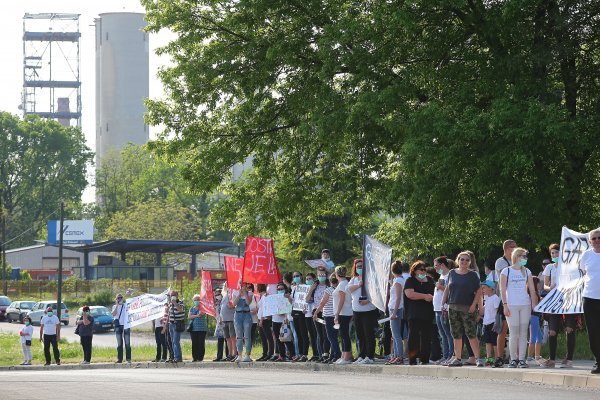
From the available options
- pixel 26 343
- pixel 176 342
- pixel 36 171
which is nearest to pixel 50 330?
pixel 26 343

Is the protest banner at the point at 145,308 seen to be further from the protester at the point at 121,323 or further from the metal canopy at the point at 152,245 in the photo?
the metal canopy at the point at 152,245

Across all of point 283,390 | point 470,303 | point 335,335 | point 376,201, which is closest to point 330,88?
point 376,201

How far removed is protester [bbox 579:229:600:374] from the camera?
1625 centimetres

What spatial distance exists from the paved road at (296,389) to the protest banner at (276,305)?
19.0 feet

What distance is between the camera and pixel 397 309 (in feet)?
71.2

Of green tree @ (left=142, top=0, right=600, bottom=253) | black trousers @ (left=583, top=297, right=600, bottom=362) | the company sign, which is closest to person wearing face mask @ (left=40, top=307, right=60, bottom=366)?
green tree @ (left=142, top=0, right=600, bottom=253)

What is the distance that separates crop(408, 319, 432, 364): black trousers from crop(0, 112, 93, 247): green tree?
11486 centimetres

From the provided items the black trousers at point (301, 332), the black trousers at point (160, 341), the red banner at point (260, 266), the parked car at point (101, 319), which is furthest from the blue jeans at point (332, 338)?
the parked car at point (101, 319)

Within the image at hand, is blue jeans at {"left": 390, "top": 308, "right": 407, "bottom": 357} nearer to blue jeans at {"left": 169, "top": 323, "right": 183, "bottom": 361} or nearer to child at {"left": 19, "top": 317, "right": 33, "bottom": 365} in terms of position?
blue jeans at {"left": 169, "top": 323, "right": 183, "bottom": 361}

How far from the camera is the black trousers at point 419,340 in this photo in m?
21.2

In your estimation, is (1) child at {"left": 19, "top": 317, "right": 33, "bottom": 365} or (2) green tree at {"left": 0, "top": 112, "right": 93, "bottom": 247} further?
(2) green tree at {"left": 0, "top": 112, "right": 93, "bottom": 247}

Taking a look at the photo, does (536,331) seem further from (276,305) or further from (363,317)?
(276,305)

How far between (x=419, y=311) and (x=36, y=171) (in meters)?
119

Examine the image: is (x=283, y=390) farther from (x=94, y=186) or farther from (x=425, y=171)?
(x=94, y=186)
